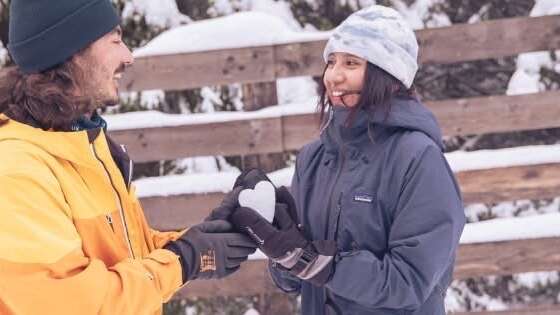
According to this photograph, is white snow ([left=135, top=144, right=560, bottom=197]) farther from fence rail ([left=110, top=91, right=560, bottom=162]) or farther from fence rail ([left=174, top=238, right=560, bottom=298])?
fence rail ([left=174, top=238, right=560, bottom=298])

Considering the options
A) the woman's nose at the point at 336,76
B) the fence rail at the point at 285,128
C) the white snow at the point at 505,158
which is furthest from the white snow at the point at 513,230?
the woman's nose at the point at 336,76

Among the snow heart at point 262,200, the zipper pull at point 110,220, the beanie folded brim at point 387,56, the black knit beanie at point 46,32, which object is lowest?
the snow heart at point 262,200

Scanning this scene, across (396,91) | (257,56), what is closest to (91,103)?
(396,91)

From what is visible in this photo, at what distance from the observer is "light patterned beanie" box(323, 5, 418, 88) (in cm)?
191

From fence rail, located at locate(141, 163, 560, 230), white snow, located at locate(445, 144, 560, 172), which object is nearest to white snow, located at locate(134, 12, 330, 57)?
white snow, located at locate(445, 144, 560, 172)

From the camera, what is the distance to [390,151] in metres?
1.88

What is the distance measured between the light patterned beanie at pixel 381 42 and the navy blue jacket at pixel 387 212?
0.11 meters

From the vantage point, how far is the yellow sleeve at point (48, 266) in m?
1.33

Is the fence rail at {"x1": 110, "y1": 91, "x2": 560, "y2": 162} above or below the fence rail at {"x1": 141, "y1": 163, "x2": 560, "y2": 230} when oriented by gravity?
above

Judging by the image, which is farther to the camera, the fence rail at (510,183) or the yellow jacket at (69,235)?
the fence rail at (510,183)

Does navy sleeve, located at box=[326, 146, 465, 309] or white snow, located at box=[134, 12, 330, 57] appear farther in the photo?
white snow, located at box=[134, 12, 330, 57]

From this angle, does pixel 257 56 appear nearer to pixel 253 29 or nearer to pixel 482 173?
pixel 253 29

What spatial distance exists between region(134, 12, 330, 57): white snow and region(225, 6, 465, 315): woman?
1.78m

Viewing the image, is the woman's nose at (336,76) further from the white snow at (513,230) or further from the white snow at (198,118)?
the white snow at (513,230)
